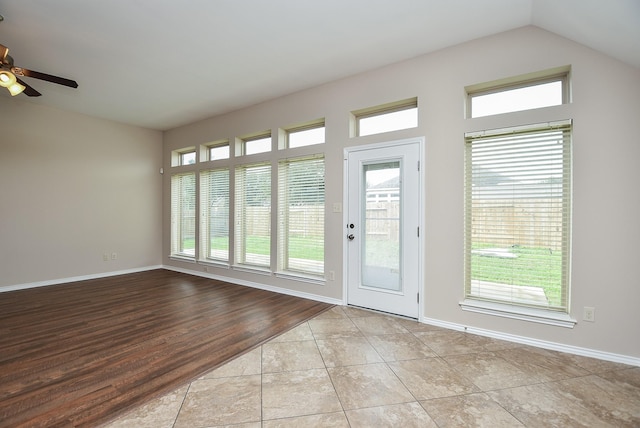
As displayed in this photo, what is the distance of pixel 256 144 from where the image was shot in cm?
473

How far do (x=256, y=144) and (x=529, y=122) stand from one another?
3.79 meters

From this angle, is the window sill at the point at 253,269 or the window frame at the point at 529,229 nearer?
the window frame at the point at 529,229

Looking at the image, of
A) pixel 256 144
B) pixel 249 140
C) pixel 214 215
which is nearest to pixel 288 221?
pixel 256 144

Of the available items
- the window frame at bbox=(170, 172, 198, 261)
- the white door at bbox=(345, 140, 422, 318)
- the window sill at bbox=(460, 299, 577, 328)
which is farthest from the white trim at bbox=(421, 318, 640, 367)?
the window frame at bbox=(170, 172, 198, 261)

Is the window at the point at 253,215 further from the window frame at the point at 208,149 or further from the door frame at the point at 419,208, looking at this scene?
the door frame at the point at 419,208

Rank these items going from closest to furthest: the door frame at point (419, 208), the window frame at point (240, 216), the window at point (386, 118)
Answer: the door frame at point (419, 208), the window at point (386, 118), the window frame at point (240, 216)

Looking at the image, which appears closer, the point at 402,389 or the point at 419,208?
the point at 402,389

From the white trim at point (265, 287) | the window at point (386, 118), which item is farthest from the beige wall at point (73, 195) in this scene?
the window at point (386, 118)

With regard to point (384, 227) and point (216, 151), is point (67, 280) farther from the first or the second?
point (384, 227)

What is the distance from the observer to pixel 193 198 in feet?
18.6

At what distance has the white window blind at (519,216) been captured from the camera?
8.24ft

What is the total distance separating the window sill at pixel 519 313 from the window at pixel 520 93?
76.7 inches

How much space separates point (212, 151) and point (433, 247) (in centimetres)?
447

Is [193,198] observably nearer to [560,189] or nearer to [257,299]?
[257,299]
